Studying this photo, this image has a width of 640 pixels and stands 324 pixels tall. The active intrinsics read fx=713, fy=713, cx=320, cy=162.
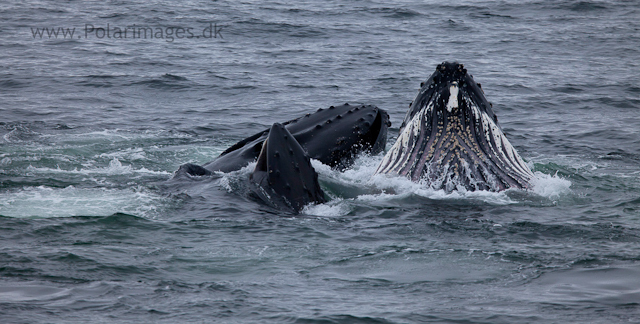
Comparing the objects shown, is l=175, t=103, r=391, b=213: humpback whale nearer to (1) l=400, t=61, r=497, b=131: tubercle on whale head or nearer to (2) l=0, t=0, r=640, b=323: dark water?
(2) l=0, t=0, r=640, b=323: dark water

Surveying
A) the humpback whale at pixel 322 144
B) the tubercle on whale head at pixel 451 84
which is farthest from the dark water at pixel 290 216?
the tubercle on whale head at pixel 451 84

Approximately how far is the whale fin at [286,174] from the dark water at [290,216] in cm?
22

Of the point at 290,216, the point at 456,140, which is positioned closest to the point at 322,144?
the point at 290,216

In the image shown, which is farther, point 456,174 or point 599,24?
point 599,24

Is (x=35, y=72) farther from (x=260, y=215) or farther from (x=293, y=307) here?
(x=293, y=307)

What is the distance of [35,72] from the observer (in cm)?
2083

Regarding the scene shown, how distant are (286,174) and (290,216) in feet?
1.54

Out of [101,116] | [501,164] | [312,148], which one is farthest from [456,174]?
[101,116]

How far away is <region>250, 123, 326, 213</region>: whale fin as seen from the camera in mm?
7895

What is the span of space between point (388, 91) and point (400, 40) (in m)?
Answer: 8.04

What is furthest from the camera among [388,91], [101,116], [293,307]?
[388,91]

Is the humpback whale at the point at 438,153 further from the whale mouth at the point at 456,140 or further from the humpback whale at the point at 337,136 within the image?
the humpback whale at the point at 337,136

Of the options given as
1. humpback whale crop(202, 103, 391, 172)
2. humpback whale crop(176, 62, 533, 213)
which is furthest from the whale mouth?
humpback whale crop(202, 103, 391, 172)

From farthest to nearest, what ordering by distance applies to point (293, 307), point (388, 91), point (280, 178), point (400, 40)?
point (400, 40) < point (388, 91) < point (280, 178) < point (293, 307)
